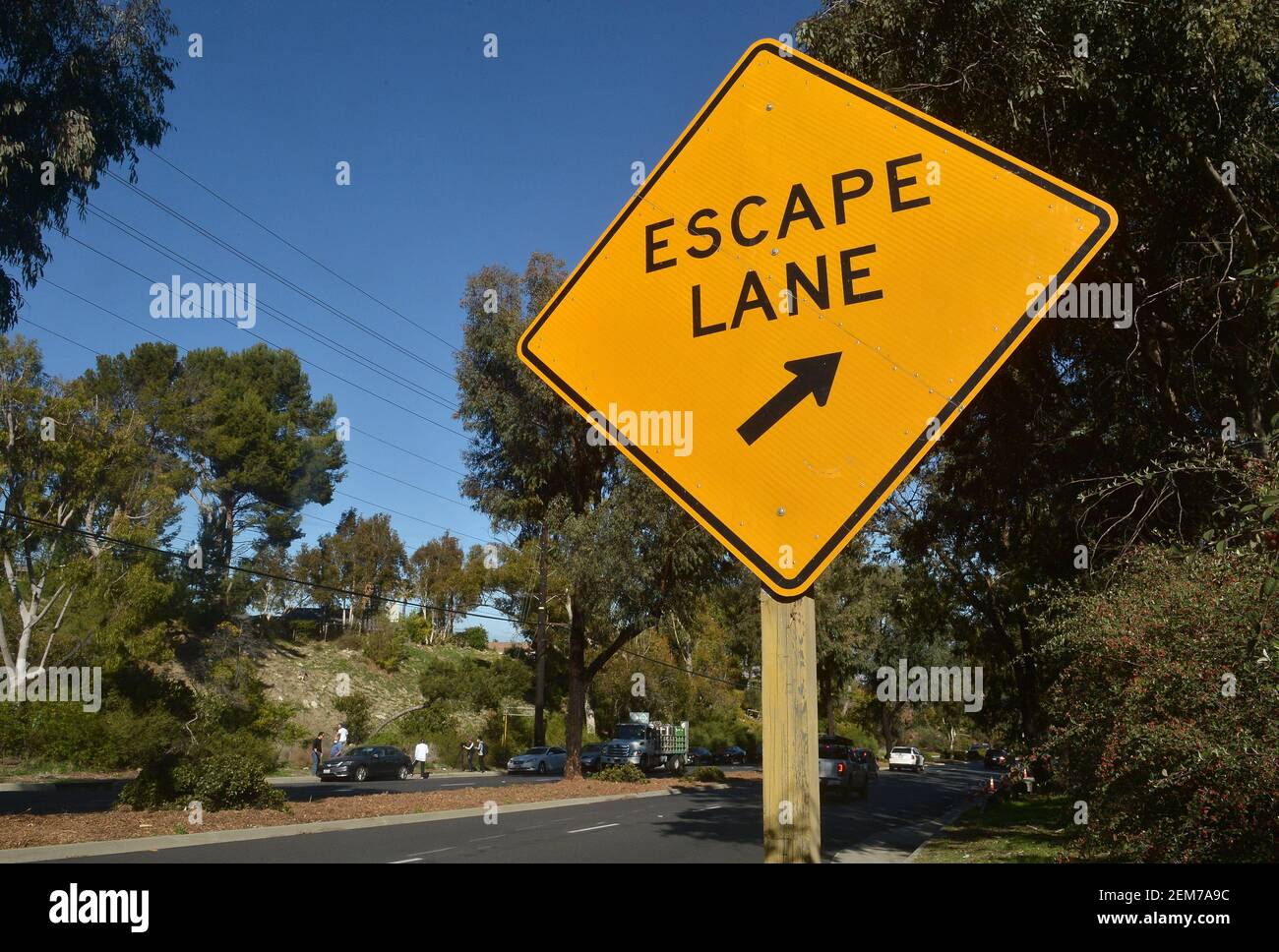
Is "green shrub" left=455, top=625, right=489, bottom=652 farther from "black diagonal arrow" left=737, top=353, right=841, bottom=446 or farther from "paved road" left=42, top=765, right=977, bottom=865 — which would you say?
"black diagonal arrow" left=737, top=353, right=841, bottom=446

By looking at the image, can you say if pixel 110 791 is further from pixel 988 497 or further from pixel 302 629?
pixel 302 629

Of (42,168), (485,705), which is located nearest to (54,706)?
(42,168)

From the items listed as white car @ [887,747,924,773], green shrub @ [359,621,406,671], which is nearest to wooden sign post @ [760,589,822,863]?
green shrub @ [359,621,406,671]

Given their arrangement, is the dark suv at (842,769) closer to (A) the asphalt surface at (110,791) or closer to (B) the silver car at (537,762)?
(A) the asphalt surface at (110,791)

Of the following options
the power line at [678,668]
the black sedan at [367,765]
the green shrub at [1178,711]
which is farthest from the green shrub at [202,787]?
the power line at [678,668]

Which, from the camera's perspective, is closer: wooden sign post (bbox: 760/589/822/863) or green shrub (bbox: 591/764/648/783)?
wooden sign post (bbox: 760/589/822/863)

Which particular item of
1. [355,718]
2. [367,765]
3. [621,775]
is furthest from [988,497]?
[355,718]

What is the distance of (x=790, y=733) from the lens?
7.30 feet

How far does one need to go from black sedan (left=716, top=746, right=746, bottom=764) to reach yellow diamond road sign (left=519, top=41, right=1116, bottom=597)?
182 ft

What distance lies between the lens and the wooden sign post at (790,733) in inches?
85.2

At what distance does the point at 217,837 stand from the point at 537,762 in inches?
1015

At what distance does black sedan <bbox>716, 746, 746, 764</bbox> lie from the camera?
55.9 m

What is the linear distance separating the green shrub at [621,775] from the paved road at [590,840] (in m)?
7.30

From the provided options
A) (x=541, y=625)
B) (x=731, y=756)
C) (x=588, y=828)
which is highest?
(x=541, y=625)
